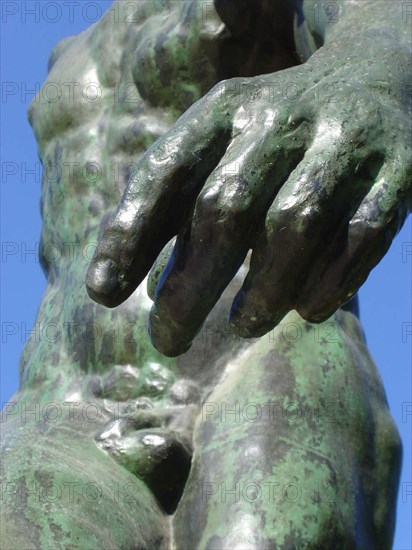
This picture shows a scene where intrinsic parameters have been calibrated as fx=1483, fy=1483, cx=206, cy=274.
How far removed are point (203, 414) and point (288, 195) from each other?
978 mm

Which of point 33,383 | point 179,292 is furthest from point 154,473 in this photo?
point 179,292

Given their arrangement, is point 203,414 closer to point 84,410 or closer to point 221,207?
point 84,410

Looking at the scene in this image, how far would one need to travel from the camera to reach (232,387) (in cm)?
281

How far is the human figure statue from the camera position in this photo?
6.36ft

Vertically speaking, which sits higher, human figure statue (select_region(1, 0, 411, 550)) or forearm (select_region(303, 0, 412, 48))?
forearm (select_region(303, 0, 412, 48))

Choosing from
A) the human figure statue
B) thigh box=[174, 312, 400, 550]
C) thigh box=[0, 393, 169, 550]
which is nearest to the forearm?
the human figure statue

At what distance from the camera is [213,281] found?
194cm

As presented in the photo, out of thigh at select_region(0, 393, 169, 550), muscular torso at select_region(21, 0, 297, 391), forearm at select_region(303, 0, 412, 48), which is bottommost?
thigh at select_region(0, 393, 169, 550)

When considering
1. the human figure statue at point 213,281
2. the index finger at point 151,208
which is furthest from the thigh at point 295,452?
the index finger at point 151,208

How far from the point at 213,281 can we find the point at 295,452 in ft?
2.59

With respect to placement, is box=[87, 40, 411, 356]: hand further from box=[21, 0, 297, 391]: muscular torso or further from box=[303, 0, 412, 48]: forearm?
box=[21, 0, 297, 391]: muscular torso

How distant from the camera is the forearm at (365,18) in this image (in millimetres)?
2424

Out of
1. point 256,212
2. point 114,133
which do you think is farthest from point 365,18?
point 114,133

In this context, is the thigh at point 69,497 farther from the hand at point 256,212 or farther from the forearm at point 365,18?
the forearm at point 365,18
